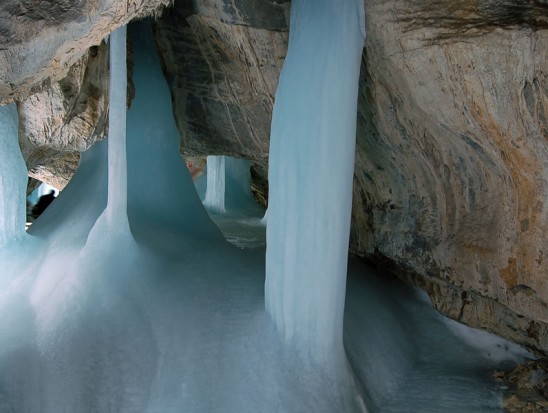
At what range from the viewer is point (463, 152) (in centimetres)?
334

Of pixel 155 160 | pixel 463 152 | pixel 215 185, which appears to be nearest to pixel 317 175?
pixel 463 152

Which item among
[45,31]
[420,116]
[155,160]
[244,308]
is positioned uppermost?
[45,31]

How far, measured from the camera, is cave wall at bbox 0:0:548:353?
2725 millimetres

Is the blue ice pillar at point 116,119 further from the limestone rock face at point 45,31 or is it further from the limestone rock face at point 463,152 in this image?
the limestone rock face at point 463,152

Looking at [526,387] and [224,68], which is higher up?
[224,68]

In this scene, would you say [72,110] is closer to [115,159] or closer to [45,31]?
[115,159]

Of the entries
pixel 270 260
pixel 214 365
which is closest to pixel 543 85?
pixel 270 260

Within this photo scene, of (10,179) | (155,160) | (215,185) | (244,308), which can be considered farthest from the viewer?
(215,185)

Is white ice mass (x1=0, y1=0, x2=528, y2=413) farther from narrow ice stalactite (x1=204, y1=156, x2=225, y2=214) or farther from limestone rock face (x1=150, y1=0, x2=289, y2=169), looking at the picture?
narrow ice stalactite (x1=204, y1=156, x2=225, y2=214)

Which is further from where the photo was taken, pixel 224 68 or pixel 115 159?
pixel 224 68

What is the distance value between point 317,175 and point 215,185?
17.8 feet

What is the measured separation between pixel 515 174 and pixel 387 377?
1.44 m

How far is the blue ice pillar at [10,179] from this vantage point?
13.4 feet

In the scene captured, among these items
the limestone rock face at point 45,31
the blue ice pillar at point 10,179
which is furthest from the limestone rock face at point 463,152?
the blue ice pillar at point 10,179
